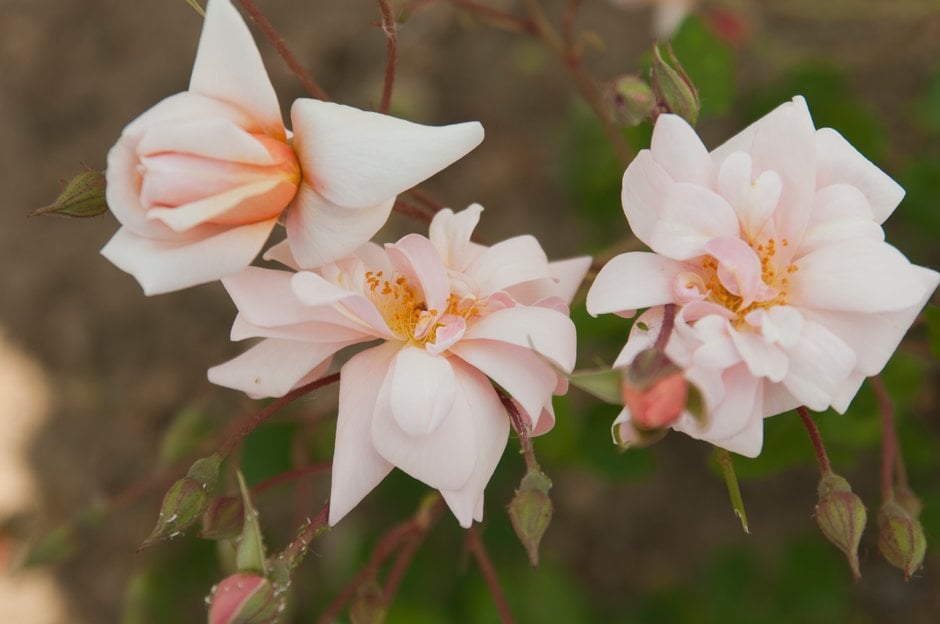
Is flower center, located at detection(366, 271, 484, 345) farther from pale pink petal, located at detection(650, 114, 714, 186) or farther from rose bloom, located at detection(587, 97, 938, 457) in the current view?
pale pink petal, located at detection(650, 114, 714, 186)

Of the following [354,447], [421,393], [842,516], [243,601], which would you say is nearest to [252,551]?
[243,601]

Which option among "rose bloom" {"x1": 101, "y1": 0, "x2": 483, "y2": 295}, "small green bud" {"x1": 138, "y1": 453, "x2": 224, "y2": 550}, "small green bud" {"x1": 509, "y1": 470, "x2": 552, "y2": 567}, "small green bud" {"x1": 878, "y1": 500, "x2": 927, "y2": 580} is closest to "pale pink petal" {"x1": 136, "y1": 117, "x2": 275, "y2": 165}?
"rose bloom" {"x1": 101, "y1": 0, "x2": 483, "y2": 295}

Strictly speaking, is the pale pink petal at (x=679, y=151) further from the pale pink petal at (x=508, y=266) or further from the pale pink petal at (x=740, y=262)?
the pale pink petal at (x=508, y=266)

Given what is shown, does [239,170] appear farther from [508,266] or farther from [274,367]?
[508,266]

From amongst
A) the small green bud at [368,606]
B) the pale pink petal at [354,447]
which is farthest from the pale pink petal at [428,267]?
the small green bud at [368,606]

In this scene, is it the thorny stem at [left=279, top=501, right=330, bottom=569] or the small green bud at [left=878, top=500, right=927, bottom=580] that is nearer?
the thorny stem at [left=279, top=501, right=330, bottom=569]

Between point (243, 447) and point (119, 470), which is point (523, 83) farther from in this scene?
point (119, 470)

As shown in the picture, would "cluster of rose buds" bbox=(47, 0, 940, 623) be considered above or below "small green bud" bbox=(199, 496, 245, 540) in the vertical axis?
above

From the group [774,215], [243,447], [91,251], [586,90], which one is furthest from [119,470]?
[774,215]
